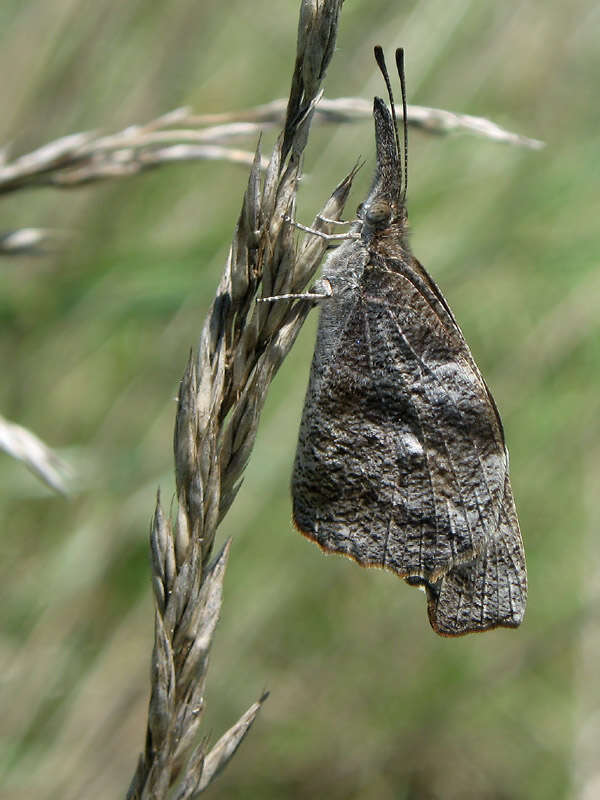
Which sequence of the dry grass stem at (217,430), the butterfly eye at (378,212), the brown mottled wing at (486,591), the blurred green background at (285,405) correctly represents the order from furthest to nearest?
the blurred green background at (285,405) < the butterfly eye at (378,212) < the brown mottled wing at (486,591) < the dry grass stem at (217,430)

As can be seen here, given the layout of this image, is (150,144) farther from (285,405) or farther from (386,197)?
(285,405)

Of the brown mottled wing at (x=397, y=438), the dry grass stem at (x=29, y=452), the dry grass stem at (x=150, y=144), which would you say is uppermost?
the dry grass stem at (x=150, y=144)

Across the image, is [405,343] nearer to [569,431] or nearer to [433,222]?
[433,222]

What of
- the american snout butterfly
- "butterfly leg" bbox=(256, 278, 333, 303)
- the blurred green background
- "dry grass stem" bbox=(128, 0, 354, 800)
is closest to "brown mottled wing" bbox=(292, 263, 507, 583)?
the american snout butterfly

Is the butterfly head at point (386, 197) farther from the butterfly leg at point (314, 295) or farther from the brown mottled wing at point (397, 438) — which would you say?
the butterfly leg at point (314, 295)

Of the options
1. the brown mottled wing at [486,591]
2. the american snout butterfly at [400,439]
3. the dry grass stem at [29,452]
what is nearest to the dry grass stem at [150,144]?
the american snout butterfly at [400,439]

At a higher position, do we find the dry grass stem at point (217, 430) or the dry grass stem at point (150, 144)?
the dry grass stem at point (150, 144)

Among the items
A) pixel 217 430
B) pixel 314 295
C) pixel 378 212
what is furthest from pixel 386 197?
pixel 217 430

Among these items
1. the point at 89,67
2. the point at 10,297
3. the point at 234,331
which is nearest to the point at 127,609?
the point at 10,297
